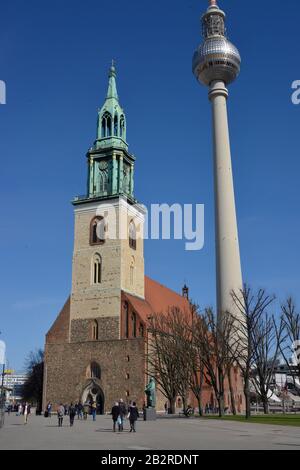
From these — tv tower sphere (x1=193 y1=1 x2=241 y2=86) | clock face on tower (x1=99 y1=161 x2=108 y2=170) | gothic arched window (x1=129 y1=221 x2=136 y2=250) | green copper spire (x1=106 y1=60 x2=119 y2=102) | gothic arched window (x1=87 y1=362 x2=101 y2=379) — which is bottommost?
gothic arched window (x1=87 y1=362 x2=101 y2=379)

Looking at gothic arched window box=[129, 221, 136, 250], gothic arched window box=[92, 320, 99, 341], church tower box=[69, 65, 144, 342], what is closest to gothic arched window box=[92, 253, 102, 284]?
church tower box=[69, 65, 144, 342]

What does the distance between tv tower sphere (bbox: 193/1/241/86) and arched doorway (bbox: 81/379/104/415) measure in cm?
A: 4394

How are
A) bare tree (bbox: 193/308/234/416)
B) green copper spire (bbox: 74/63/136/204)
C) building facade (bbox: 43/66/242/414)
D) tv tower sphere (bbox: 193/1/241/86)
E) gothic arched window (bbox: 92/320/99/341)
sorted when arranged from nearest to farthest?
bare tree (bbox: 193/308/234/416) → building facade (bbox: 43/66/242/414) → gothic arched window (bbox: 92/320/99/341) → green copper spire (bbox: 74/63/136/204) → tv tower sphere (bbox: 193/1/241/86)

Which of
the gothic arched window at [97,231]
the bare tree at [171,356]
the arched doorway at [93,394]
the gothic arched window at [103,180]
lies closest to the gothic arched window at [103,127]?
the gothic arched window at [103,180]

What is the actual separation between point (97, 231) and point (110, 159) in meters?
8.51

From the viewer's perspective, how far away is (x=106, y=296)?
55.7 meters

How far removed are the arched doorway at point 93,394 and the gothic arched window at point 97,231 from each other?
1469 centimetres

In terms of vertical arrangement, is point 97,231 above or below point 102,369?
above

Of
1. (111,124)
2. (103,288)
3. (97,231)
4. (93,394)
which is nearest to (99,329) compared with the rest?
(103,288)

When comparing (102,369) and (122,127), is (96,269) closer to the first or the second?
(102,369)

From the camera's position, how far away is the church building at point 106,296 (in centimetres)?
5256

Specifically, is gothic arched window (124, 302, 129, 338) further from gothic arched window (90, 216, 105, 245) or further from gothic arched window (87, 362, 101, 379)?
gothic arched window (90, 216, 105, 245)

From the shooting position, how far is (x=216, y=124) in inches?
2734

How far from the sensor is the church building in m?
52.6
